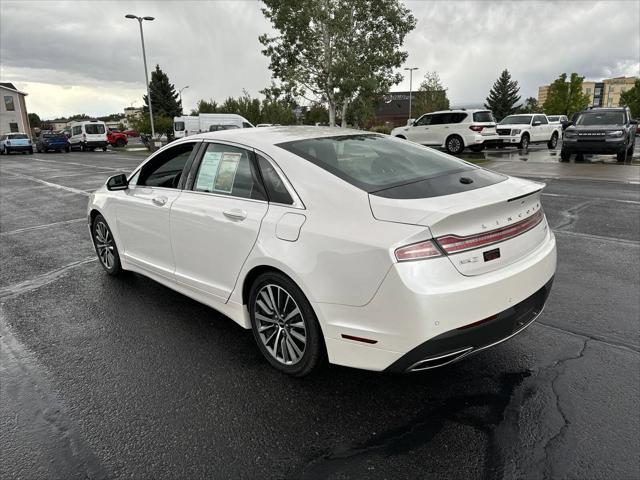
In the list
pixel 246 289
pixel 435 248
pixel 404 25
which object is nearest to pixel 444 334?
pixel 435 248

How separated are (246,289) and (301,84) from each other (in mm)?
23818

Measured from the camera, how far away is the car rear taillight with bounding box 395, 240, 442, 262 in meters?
2.38

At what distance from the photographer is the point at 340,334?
265cm

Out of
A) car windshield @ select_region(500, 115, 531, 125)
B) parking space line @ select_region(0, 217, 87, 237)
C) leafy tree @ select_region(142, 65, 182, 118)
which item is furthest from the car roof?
leafy tree @ select_region(142, 65, 182, 118)

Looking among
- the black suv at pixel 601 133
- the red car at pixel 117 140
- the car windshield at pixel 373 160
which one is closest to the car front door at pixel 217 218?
the car windshield at pixel 373 160

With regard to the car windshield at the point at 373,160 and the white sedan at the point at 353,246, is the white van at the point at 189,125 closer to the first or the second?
the white sedan at the point at 353,246

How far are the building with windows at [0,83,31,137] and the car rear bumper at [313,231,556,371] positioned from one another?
82603mm

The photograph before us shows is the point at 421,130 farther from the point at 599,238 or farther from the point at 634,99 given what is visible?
the point at 634,99

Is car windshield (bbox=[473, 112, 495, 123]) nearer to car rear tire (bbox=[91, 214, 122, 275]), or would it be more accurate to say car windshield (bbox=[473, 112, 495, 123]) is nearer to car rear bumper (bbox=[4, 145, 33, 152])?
car rear tire (bbox=[91, 214, 122, 275])

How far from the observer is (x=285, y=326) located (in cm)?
304

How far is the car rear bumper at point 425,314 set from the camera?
2363 mm

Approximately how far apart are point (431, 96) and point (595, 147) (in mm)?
39353

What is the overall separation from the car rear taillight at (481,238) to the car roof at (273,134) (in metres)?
1.46

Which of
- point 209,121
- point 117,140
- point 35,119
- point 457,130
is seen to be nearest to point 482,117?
point 457,130
